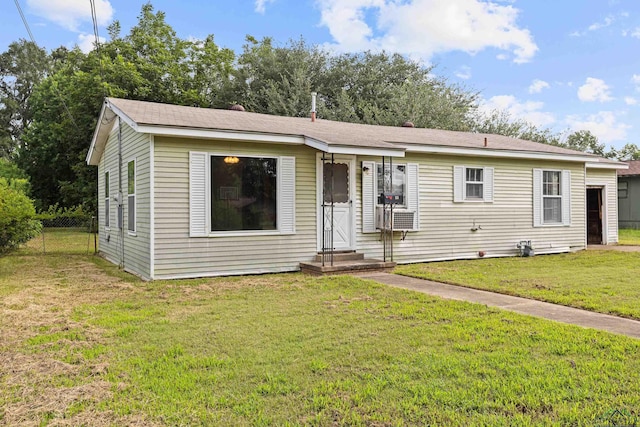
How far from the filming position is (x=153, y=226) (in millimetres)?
8148

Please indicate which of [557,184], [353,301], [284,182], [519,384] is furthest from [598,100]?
[519,384]

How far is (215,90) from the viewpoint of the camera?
26656 millimetres

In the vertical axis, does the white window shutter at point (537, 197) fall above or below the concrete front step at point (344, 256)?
above

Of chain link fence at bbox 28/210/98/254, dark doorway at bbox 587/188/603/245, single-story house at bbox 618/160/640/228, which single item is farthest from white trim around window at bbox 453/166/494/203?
single-story house at bbox 618/160/640/228

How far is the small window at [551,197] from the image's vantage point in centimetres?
1262

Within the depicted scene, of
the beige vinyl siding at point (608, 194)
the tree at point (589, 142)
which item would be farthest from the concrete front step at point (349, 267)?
the tree at point (589, 142)

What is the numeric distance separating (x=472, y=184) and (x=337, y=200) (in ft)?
12.3

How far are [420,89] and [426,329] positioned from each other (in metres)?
22.7

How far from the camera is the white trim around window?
11242mm

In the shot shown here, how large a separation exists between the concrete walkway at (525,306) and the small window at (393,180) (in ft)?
8.56

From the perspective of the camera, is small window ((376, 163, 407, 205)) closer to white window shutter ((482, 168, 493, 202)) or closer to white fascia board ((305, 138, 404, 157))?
white fascia board ((305, 138, 404, 157))

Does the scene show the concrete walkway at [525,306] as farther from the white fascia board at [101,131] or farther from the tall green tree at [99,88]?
the tall green tree at [99,88]

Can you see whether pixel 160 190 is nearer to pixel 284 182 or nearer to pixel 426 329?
pixel 284 182

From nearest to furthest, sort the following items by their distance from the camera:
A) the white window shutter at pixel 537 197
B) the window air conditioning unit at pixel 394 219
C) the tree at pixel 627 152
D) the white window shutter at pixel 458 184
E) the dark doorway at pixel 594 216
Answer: the window air conditioning unit at pixel 394 219 < the white window shutter at pixel 458 184 < the white window shutter at pixel 537 197 < the dark doorway at pixel 594 216 < the tree at pixel 627 152
